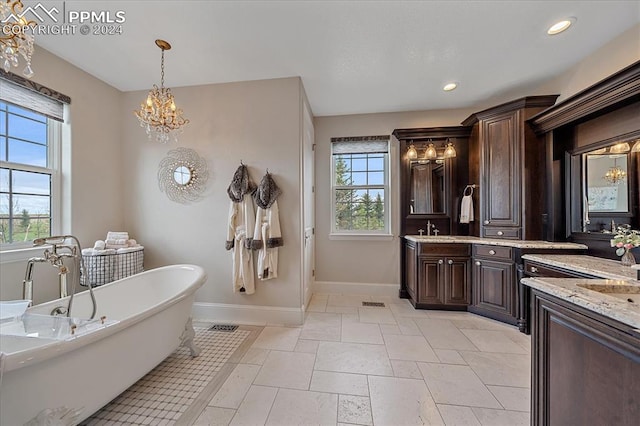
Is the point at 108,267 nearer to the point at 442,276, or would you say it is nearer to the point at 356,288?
the point at 356,288

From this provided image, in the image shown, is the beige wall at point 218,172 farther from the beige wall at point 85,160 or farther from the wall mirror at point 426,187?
the wall mirror at point 426,187

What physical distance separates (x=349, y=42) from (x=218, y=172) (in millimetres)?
1921

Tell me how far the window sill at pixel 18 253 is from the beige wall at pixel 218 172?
2.80 ft

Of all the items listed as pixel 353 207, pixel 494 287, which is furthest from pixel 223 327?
pixel 494 287

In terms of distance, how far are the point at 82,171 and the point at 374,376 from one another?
3514 mm

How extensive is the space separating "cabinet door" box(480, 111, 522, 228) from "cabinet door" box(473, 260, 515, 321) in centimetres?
55

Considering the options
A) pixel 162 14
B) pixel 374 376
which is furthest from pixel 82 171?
pixel 374 376

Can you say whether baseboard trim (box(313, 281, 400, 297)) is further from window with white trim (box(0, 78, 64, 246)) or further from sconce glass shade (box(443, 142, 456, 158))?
window with white trim (box(0, 78, 64, 246))

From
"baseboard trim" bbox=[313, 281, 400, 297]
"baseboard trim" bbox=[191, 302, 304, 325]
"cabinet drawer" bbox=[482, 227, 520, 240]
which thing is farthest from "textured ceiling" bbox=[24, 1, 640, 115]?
"baseboard trim" bbox=[313, 281, 400, 297]

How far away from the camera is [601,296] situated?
888 mm

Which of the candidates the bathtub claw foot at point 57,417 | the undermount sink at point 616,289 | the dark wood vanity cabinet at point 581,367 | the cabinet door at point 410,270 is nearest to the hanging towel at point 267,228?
the bathtub claw foot at point 57,417

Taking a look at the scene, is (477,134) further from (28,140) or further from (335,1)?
(28,140)

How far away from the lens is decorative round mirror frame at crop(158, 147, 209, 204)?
2811 mm

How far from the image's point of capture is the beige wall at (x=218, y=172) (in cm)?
268
